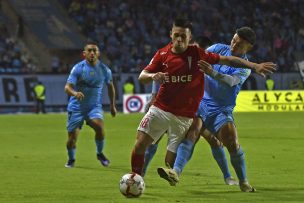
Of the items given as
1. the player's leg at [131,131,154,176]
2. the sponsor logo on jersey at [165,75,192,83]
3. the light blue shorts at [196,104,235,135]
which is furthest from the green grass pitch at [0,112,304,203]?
the sponsor logo on jersey at [165,75,192,83]

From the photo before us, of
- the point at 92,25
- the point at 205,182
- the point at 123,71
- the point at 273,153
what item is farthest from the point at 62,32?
the point at 205,182

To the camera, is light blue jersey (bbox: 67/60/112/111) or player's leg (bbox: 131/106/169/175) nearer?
player's leg (bbox: 131/106/169/175)

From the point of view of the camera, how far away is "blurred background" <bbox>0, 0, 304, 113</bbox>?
4125cm

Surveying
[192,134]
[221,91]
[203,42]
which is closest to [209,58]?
[221,91]

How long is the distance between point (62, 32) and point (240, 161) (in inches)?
1402

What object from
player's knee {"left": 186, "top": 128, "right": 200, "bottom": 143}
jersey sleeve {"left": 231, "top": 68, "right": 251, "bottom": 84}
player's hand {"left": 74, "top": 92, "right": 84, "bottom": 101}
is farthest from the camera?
player's hand {"left": 74, "top": 92, "right": 84, "bottom": 101}

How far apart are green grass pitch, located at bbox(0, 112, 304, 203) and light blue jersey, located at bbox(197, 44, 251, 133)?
957mm

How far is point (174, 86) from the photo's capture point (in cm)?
1084

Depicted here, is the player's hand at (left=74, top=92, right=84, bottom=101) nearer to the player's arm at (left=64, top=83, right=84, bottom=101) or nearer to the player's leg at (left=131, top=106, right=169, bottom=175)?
the player's arm at (left=64, top=83, right=84, bottom=101)

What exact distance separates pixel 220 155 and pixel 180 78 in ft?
7.50

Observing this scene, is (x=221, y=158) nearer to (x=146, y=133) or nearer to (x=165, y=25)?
(x=146, y=133)

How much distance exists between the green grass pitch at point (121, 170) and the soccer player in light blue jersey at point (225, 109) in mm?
431

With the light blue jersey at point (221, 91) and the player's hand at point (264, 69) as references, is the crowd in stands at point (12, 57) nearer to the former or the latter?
the light blue jersey at point (221, 91)

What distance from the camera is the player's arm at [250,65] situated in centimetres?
1024
